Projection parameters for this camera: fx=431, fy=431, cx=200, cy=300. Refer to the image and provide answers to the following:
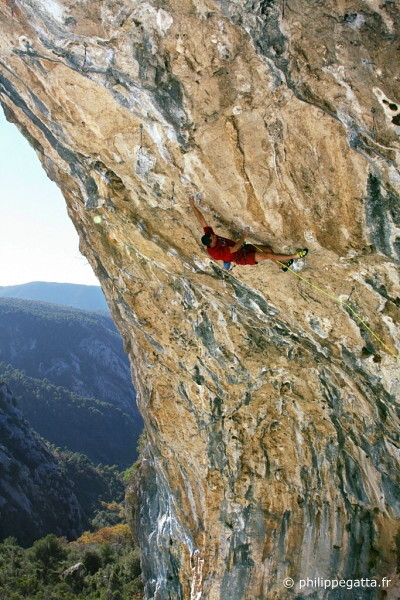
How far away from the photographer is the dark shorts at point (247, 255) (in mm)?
6133

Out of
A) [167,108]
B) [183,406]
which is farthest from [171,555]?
[167,108]

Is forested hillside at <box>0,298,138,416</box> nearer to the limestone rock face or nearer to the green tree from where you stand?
the green tree

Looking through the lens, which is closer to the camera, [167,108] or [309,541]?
[167,108]

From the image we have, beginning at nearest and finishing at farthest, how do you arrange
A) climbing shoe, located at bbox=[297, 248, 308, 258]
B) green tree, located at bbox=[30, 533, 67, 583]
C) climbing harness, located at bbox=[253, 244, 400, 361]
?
climbing shoe, located at bbox=[297, 248, 308, 258]
climbing harness, located at bbox=[253, 244, 400, 361]
green tree, located at bbox=[30, 533, 67, 583]

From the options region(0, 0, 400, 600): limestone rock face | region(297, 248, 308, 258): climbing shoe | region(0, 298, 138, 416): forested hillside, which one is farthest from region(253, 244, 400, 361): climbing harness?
region(0, 298, 138, 416): forested hillside

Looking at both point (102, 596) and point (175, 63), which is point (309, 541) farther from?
point (102, 596)

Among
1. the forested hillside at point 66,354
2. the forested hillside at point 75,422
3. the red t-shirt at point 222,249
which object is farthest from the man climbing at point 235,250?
the forested hillside at point 66,354

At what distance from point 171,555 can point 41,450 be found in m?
42.7

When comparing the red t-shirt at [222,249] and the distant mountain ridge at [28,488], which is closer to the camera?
the red t-shirt at [222,249]

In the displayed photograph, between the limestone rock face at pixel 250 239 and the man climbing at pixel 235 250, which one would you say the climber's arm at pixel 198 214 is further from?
the limestone rock face at pixel 250 239

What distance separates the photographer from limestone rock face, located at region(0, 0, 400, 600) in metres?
4.45

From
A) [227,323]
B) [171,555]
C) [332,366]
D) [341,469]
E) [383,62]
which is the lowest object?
[171,555]

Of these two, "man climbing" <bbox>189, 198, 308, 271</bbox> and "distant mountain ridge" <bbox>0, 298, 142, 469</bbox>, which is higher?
"man climbing" <bbox>189, 198, 308, 271</bbox>

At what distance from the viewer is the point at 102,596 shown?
23.4 meters
